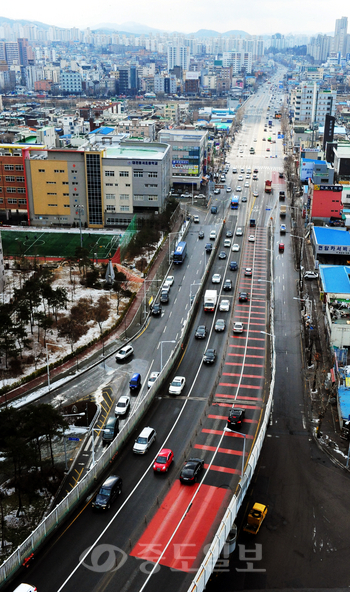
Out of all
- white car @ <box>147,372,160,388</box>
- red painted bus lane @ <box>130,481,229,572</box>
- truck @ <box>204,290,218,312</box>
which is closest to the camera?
red painted bus lane @ <box>130,481,229,572</box>

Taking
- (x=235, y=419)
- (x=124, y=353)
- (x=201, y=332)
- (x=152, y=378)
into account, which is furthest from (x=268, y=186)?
(x=235, y=419)

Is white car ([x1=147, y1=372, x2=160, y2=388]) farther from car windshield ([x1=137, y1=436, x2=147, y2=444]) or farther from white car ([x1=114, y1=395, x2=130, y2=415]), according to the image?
car windshield ([x1=137, y1=436, x2=147, y2=444])

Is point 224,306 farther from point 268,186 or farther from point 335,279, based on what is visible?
point 268,186

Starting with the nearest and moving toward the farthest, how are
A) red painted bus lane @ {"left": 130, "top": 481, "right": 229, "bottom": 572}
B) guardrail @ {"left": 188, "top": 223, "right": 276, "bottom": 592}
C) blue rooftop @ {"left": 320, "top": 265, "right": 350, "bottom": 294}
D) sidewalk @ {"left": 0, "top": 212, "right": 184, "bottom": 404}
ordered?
1. guardrail @ {"left": 188, "top": 223, "right": 276, "bottom": 592}
2. red painted bus lane @ {"left": 130, "top": 481, "right": 229, "bottom": 572}
3. sidewalk @ {"left": 0, "top": 212, "right": 184, "bottom": 404}
4. blue rooftop @ {"left": 320, "top": 265, "right": 350, "bottom": 294}

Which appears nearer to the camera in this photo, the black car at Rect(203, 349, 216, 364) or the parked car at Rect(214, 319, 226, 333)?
the black car at Rect(203, 349, 216, 364)

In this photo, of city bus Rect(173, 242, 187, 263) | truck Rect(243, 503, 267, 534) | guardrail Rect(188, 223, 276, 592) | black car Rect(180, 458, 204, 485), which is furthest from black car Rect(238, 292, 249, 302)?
truck Rect(243, 503, 267, 534)
